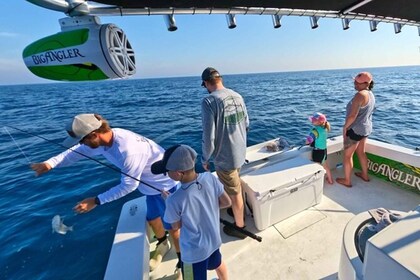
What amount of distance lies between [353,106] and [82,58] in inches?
126

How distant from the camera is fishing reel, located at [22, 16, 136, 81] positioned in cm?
146

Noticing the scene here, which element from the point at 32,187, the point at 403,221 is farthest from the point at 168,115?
the point at 403,221

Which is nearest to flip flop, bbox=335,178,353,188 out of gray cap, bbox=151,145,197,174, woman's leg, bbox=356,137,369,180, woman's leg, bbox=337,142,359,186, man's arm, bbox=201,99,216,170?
woman's leg, bbox=337,142,359,186

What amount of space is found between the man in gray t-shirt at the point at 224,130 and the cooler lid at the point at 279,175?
0.93 ft

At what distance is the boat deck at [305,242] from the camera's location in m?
2.28

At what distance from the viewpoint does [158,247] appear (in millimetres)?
2506

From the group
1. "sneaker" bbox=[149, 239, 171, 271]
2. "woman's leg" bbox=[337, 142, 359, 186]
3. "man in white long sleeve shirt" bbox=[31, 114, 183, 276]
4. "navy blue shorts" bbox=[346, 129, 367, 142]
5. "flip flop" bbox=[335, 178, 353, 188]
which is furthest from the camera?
"flip flop" bbox=[335, 178, 353, 188]

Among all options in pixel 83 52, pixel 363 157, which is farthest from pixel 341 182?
pixel 83 52

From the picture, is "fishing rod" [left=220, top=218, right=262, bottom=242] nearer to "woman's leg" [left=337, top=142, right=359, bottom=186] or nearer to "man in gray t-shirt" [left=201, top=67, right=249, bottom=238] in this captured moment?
"man in gray t-shirt" [left=201, top=67, right=249, bottom=238]

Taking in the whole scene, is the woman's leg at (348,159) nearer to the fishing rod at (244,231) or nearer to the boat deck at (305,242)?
the boat deck at (305,242)

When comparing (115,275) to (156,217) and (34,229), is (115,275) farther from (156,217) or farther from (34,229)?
(34,229)

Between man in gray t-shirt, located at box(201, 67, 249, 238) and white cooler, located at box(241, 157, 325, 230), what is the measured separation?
0.81 ft

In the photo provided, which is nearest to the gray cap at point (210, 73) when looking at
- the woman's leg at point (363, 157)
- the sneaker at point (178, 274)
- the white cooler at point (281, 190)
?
the white cooler at point (281, 190)

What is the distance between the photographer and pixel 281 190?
2633 millimetres
